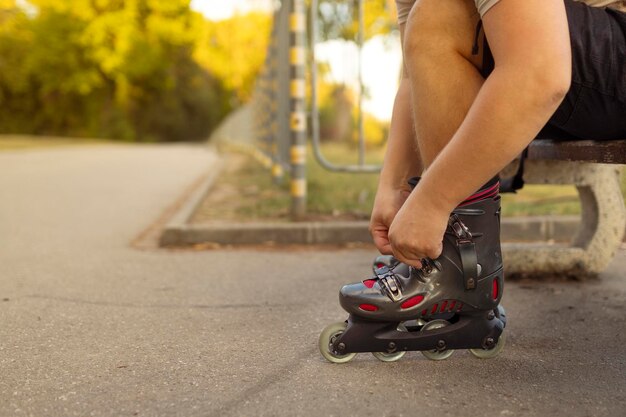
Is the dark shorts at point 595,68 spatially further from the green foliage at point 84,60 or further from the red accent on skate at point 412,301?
the green foliage at point 84,60

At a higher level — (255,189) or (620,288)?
(620,288)

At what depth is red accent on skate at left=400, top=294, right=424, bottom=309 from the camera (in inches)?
71.5

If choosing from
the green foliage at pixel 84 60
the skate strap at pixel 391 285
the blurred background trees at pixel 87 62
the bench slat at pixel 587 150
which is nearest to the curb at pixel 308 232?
the bench slat at pixel 587 150

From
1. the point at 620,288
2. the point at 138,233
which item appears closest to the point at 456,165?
the point at 620,288

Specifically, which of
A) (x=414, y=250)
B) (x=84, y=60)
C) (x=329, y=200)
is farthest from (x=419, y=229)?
(x=84, y=60)

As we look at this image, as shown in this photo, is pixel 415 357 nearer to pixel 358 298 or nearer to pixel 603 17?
pixel 358 298

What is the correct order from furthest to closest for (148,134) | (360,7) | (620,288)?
(148,134), (360,7), (620,288)

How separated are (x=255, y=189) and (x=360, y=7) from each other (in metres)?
2.44

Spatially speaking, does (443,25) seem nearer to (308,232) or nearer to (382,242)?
(382,242)

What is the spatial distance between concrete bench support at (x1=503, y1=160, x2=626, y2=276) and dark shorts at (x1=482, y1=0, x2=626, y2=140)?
1.02 m

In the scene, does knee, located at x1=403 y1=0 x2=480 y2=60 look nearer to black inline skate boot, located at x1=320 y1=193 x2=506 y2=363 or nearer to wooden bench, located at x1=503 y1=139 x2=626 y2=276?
black inline skate boot, located at x1=320 y1=193 x2=506 y2=363

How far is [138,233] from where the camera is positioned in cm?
466

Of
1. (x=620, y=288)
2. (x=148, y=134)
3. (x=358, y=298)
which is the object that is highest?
(x=358, y=298)

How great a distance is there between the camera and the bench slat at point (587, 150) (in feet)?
6.09
